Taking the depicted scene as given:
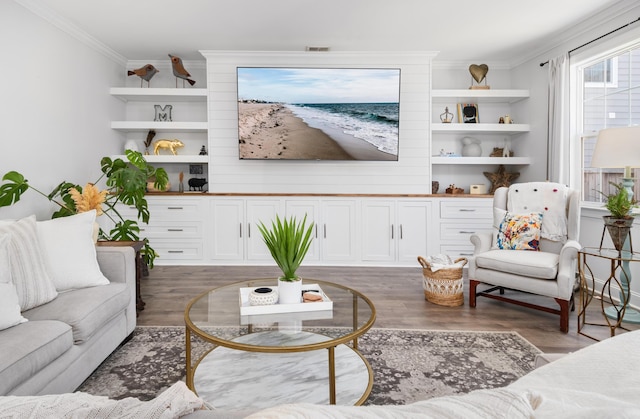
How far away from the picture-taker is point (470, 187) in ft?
16.6

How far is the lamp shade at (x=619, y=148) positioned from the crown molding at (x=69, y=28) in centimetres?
482

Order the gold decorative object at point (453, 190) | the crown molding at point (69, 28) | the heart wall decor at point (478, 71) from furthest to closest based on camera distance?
the gold decorative object at point (453, 190) → the heart wall decor at point (478, 71) → the crown molding at point (69, 28)

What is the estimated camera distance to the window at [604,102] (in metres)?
3.44

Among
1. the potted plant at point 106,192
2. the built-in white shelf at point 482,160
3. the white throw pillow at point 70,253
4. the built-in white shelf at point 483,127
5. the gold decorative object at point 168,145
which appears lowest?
the white throw pillow at point 70,253

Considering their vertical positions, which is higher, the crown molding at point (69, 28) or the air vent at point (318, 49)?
the air vent at point (318, 49)

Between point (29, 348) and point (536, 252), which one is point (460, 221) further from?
point (29, 348)

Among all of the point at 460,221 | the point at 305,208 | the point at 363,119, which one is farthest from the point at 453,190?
the point at 305,208

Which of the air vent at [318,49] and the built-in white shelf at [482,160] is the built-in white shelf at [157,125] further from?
the built-in white shelf at [482,160]

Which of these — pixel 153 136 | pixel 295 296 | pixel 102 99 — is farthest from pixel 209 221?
pixel 295 296

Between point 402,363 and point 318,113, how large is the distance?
327 centimetres

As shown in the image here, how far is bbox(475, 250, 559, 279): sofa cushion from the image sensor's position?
2795mm

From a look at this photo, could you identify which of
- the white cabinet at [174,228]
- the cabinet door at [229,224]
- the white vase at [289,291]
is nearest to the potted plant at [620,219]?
the white vase at [289,291]

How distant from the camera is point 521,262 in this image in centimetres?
290

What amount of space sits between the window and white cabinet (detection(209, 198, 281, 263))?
3442 mm
